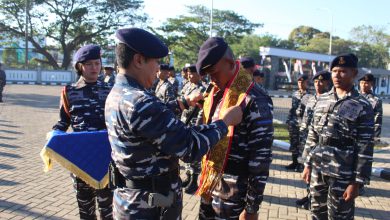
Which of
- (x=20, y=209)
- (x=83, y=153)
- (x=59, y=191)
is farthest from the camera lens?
(x=59, y=191)

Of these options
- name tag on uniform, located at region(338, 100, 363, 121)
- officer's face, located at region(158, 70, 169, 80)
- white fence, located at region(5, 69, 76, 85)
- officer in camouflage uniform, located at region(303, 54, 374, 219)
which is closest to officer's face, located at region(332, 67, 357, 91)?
officer in camouflage uniform, located at region(303, 54, 374, 219)

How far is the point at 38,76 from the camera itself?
3031 cm

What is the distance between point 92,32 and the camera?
128 ft

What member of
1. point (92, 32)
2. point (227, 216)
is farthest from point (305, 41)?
point (227, 216)

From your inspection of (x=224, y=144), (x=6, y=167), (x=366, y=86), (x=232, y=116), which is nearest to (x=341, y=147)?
(x=224, y=144)

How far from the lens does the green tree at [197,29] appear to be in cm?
4134

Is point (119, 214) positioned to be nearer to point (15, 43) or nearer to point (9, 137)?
point (9, 137)

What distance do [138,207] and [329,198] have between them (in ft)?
6.80

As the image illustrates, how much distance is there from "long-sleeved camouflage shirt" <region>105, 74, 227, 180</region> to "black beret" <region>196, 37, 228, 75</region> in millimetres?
481

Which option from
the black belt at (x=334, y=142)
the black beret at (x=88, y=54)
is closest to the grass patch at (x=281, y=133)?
the black belt at (x=334, y=142)

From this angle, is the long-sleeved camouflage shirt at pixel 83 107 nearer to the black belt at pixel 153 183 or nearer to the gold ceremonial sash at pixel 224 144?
the gold ceremonial sash at pixel 224 144

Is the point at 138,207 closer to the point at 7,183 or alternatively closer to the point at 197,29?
the point at 7,183

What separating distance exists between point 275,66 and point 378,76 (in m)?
11.9

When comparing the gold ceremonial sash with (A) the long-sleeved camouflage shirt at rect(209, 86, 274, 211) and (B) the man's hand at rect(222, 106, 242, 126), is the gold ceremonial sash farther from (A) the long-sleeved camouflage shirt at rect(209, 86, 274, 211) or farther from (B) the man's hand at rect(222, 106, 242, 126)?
(B) the man's hand at rect(222, 106, 242, 126)
